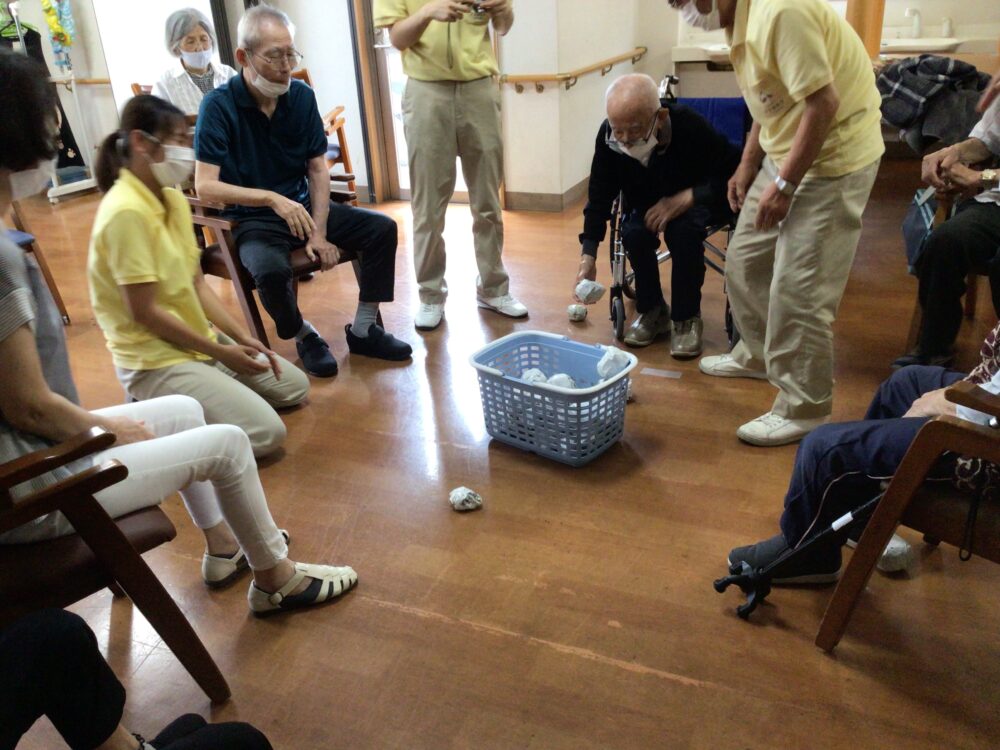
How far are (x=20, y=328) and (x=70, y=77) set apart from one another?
5.13m

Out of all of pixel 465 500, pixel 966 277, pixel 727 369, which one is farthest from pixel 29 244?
pixel 966 277

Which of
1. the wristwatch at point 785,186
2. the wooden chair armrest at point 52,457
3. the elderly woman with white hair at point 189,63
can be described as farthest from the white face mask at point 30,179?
the elderly woman with white hair at point 189,63

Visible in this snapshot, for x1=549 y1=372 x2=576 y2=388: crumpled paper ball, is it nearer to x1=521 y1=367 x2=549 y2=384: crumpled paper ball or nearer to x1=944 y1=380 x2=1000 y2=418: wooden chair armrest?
x1=521 y1=367 x2=549 y2=384: crumpled paper ball

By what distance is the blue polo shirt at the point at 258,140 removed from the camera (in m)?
2.87

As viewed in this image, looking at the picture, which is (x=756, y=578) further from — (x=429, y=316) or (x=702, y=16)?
(x=429, y=316)

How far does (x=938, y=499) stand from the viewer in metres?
1.41

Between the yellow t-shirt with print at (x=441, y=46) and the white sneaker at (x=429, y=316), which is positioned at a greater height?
the yellow t-shirt with print at (x=441, y=46)

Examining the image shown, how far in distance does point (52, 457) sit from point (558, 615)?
1.06m

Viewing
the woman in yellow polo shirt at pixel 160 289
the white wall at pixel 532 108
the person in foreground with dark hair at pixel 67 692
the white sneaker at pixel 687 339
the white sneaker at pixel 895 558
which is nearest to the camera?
the person in foreground with dark hair at pixel 67 692

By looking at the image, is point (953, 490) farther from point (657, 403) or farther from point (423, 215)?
point (423, 215)

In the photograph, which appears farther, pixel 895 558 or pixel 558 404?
pixel 558 404

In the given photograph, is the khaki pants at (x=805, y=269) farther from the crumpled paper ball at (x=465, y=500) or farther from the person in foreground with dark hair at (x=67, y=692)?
the person in foreground with dark hair at (x=67, y=692)

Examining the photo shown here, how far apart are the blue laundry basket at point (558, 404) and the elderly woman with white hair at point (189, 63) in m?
2.13

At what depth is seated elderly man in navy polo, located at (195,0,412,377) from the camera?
111 inches
